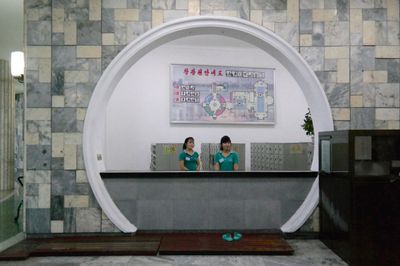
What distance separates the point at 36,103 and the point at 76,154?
0.73 metres

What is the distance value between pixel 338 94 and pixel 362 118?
0.39 m

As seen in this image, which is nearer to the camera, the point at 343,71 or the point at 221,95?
the point at 343,71

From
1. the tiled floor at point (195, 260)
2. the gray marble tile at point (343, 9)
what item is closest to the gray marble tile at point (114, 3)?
the gray marble tile at point (343, 9)

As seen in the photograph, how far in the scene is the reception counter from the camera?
399 centimetres

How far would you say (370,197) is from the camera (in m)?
3.08

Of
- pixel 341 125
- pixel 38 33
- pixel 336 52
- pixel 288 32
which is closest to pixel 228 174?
pixel 341 125

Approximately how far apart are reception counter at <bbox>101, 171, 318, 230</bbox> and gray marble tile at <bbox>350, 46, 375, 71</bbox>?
1.38 m

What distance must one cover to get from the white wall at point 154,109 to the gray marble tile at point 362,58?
10.6ft

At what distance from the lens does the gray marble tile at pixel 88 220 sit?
3.87 metres

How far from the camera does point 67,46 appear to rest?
389 centimetres

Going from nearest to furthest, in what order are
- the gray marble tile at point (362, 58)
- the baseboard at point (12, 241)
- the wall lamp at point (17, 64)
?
1. the baseboard at point (12, 241)
2. the gray marble tile at point (362, 58)
3. the wall lamp at point (17, 64)

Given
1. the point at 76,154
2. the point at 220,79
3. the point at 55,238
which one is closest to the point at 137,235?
the point at 55,238

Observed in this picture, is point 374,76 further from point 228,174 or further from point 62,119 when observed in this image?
point 62,119

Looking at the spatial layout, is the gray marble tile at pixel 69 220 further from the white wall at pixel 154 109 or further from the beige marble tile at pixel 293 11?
the beige marble tile at pixel 293 11
